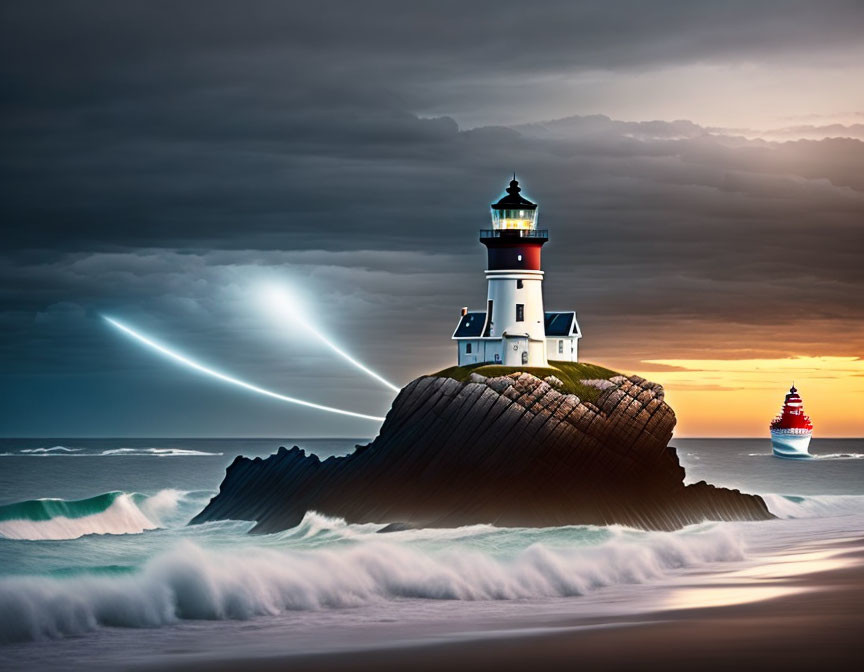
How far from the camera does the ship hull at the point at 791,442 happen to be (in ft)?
471

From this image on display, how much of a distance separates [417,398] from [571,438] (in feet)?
19.4

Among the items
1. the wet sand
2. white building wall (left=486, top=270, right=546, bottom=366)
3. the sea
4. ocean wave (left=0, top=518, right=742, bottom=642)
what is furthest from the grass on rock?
the wet sand

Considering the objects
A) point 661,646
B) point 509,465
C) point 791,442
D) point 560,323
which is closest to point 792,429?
point 791,442

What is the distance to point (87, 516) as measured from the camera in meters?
62.3

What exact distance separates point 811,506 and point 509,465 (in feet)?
76.2

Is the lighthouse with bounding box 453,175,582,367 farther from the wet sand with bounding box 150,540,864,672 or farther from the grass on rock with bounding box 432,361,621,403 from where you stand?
the wet sand with bounding box 150,540,864,672

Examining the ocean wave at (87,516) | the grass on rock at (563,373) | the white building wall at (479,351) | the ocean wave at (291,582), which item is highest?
the white building wall at (479,351)

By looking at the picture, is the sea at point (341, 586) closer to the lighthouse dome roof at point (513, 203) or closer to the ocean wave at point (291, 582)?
the ocean wave at point (291, 582)

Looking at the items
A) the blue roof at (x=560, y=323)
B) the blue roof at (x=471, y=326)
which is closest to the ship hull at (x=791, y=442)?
the blue roof at (x=560, y=323)

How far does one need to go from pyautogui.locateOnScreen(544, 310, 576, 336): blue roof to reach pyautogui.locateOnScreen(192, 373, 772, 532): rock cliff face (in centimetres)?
639

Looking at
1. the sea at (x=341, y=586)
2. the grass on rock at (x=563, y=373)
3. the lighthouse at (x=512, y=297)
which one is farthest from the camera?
A: the lighthouse at (x=512, y=297)

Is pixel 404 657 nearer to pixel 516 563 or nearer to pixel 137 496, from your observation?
pixel 516 563

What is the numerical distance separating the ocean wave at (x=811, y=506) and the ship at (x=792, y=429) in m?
72.8

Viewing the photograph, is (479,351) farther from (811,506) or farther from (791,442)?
(791,442)
